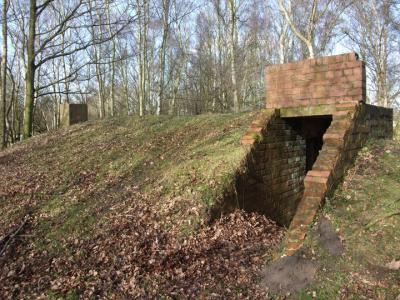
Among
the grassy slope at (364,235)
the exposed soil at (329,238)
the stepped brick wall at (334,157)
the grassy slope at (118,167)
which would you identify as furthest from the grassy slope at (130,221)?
the grassy slope at (364,235)

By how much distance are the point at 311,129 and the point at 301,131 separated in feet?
1.51

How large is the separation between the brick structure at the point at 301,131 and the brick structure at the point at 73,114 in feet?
30.7

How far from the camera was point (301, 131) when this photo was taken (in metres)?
8.98

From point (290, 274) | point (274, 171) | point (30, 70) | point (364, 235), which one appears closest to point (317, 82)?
point (274, 171)

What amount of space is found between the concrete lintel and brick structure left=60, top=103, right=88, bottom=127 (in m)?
9.65

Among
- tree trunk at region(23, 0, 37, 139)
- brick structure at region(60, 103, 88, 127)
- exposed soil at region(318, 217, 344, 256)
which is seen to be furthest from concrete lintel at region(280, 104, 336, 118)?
tree trunk at region(23, 0, 37, 139)

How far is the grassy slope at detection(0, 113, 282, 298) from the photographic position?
16.7ft

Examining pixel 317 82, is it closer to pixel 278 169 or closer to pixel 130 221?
pixel 278 169

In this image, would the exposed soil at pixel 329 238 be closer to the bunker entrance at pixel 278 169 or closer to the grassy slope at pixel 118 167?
the bunker entrance at pixel 278 169

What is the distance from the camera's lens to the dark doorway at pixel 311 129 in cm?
882

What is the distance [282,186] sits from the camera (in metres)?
8.43

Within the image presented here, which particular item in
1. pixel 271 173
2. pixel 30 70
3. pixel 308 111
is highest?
pixel 30 70

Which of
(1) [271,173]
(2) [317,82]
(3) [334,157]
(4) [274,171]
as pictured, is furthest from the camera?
(4) [274,171]

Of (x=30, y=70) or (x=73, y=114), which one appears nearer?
(x=30, y=70)
